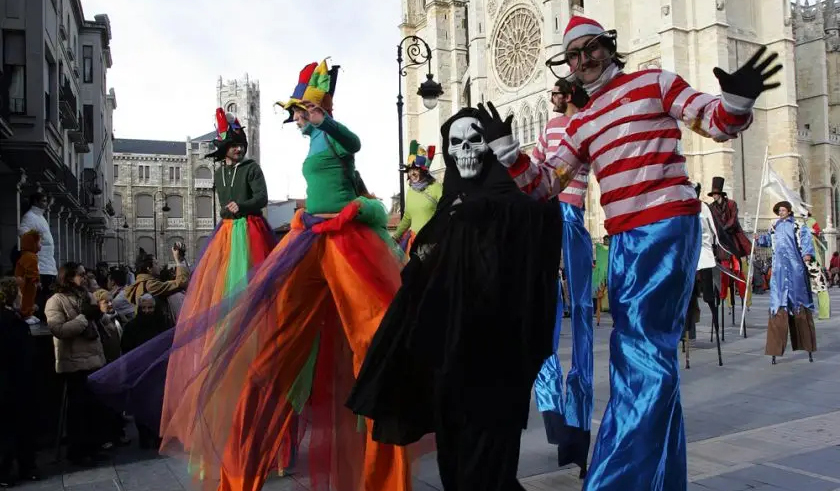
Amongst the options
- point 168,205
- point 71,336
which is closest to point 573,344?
point 71,336

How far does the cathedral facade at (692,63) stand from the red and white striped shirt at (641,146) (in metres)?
32.7

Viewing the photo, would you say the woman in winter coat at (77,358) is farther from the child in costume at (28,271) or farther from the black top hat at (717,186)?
the black top hat at (717,186)

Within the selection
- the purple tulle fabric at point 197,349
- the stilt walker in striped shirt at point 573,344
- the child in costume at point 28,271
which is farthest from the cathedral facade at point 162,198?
the stilt walker in striped shirt at point 573,344

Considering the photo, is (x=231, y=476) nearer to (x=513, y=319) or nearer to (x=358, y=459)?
(x=358, y=459)

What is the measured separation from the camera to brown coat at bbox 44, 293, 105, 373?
19.5 ft

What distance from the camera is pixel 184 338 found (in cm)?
429

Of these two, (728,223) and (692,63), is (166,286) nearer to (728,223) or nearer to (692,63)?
(728,223)

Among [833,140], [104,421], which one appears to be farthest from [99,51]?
[833,140]

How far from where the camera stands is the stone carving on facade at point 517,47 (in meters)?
46.4

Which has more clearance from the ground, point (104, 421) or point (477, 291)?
point (477, 291)

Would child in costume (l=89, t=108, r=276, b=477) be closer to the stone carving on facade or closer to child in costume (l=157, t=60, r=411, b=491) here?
child in costume (l=157, t=60, r=411, b=491)

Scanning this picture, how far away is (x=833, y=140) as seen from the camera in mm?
48562

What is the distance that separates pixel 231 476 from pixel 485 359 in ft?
6.30

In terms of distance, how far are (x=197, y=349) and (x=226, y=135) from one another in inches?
82.6
